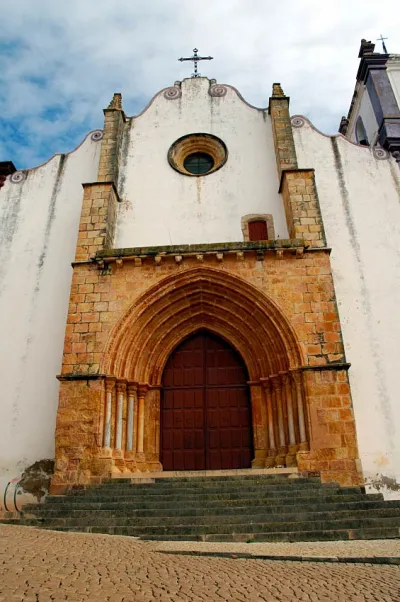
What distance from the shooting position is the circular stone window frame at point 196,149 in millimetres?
11961

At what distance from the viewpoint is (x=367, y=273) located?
33.5ft

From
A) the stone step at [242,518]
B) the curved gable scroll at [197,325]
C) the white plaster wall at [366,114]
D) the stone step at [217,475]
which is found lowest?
the stone step at [242,518]

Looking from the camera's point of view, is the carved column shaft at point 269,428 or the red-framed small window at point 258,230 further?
the red-framed small window at point 258,230

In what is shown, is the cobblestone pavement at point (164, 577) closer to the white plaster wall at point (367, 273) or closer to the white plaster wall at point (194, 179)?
the white plaster wall at point (367, 273)

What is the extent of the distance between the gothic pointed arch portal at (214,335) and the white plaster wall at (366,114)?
7945mm

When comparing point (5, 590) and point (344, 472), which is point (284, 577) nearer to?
point (5, 590)

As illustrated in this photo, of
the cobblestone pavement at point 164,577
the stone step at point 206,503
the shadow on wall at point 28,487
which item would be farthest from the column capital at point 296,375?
the shadow on wall at point 28,487

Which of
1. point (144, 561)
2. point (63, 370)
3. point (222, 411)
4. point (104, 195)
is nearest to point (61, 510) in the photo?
point (63, 370)

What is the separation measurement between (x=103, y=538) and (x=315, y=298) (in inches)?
223

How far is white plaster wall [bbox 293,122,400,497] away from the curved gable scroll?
174 cm

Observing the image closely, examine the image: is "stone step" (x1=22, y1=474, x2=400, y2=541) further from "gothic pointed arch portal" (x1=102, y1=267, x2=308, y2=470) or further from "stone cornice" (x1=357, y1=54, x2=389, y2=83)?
"stone cornice" (x1=357, y1=54, x2=389, y2=83)

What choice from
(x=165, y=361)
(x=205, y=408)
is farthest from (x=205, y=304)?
(x=205, y=408)

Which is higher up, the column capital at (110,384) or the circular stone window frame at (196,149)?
the circular stone window frame at (196,149)

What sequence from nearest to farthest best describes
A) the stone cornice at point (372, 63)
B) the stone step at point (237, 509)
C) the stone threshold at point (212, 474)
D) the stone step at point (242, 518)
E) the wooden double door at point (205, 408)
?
the stone step at point (242, 518), the stone step at point (237, 509), the stone threshold at point (212, 474), the wooden double door at point (205, 408), the stone cornice at point (372, 63)
